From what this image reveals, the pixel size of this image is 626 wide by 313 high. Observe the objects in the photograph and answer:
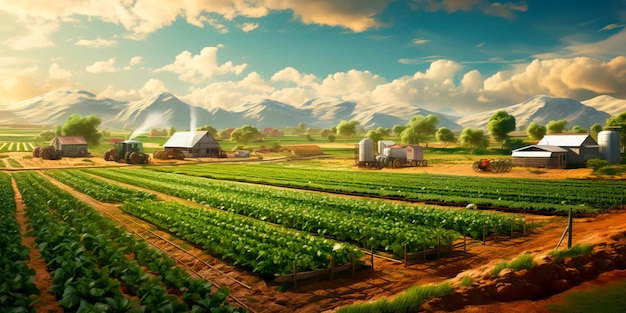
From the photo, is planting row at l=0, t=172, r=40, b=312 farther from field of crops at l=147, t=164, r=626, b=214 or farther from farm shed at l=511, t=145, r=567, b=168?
farm shed at l=511, t=145, r=567, b=168

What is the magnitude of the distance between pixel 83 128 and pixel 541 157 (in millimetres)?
104787

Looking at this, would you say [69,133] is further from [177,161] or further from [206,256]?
[206,256]

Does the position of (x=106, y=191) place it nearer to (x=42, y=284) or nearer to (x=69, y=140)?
(x=42, y=284)

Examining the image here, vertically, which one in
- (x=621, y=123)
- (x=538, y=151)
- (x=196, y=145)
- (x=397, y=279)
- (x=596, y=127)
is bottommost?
(x=397, y=279)

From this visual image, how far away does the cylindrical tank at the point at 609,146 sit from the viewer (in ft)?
197

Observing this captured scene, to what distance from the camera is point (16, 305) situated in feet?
31.5

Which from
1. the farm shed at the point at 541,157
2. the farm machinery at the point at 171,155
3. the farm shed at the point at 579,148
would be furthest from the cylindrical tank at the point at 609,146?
the farm machinery at the point at 171,155

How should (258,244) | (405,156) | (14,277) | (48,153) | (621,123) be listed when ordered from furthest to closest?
(621,123)
(48,153)
(405,156)
(258,244)
(14,277)

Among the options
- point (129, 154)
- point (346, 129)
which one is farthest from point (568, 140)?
point (346, 129)

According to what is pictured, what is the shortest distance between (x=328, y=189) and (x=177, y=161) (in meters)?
49.2

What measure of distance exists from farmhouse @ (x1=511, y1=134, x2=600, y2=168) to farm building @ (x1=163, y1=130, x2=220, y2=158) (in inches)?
2373

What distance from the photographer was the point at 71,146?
8388 cm

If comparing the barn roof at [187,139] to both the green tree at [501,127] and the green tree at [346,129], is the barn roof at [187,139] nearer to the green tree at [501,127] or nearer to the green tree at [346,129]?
the green tree at [501,127]

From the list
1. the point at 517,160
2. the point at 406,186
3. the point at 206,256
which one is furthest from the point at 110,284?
the point at 517,160
